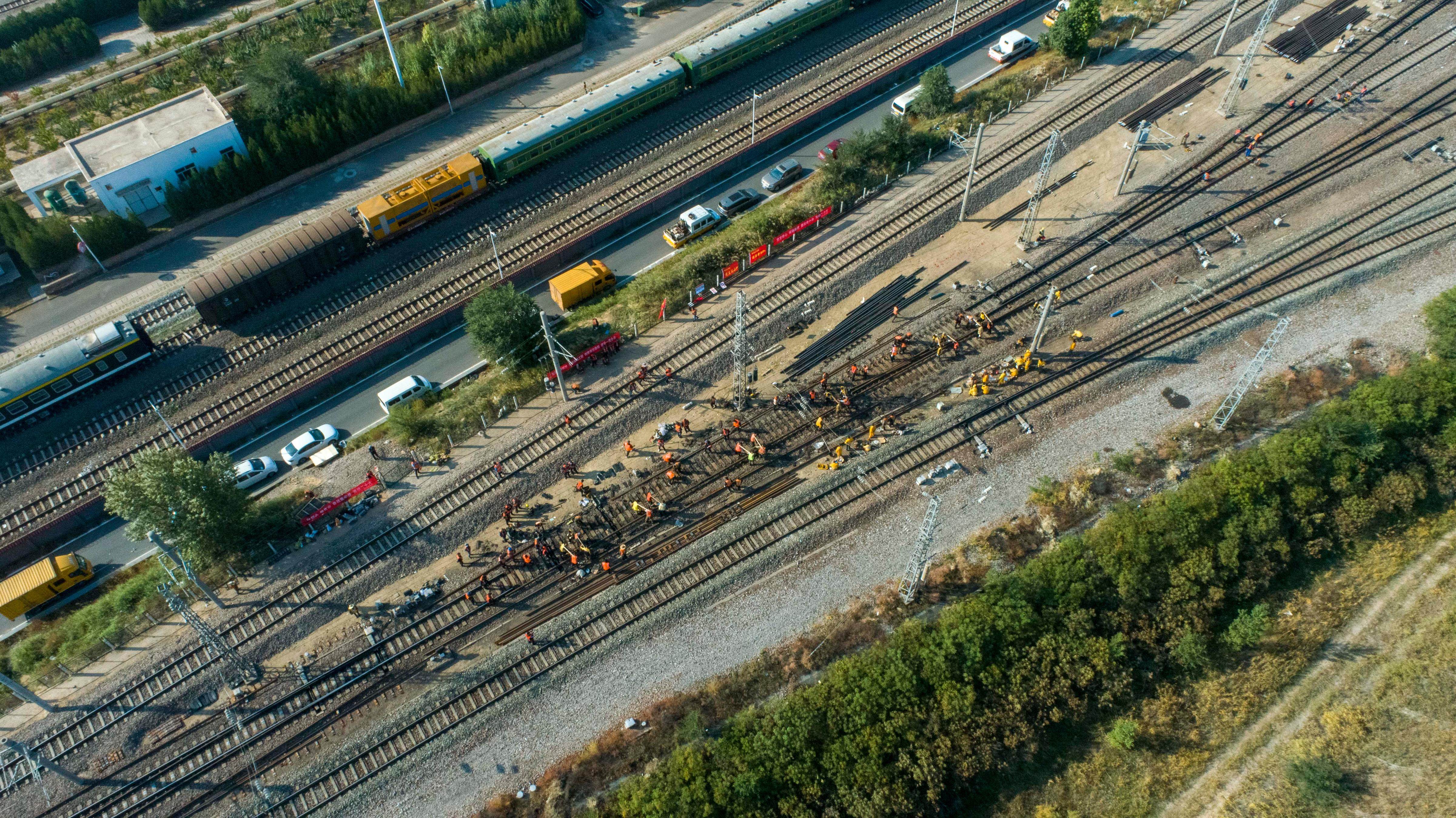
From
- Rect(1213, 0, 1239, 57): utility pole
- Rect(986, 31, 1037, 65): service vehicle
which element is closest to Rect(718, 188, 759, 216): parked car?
Rect(986, 31, 1037, 65): service vehicle

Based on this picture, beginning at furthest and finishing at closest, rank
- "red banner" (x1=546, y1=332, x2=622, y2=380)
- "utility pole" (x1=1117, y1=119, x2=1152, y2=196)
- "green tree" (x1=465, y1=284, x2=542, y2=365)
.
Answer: "utility pole" (x1=1117, y1=119, x2=1152, y2=196) → "red banner" (x1=546, y1=332, x2=622, y2=380) → "green tree" (x1=465, y1=284, x2=542, y2=365)

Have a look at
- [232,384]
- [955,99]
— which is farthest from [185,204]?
[955,99]

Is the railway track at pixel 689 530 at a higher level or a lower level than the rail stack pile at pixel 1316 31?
lower

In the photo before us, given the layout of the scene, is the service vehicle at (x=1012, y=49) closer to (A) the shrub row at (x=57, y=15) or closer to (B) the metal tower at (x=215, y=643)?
(B) the metal tower at (x=215, y=643)

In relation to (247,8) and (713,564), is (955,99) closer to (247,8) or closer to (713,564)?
(713,564)

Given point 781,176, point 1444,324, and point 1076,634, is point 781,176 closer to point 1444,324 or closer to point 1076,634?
point 1076,634

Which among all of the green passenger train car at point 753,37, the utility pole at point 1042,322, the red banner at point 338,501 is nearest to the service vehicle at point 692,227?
the green passenger train car at point 753,37

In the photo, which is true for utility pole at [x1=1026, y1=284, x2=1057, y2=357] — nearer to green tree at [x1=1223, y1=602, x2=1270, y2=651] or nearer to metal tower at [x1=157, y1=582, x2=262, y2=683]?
green tree at [x1=1223, y1=602, x2=1270, y2=651]
